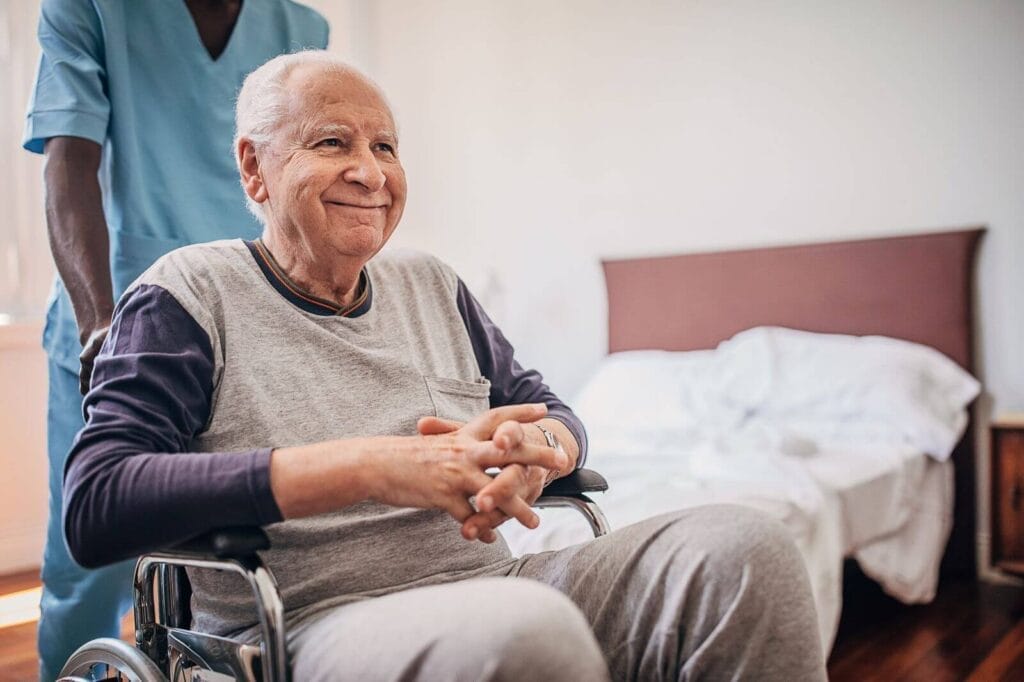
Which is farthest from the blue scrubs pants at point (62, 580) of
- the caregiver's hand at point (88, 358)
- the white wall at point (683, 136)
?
the white wall at point (683, 136)

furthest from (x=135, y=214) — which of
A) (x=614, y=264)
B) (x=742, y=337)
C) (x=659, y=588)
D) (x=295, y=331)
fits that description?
(x=614, y=264)

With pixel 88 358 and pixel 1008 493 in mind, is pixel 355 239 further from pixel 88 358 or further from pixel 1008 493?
pixel 1008 493

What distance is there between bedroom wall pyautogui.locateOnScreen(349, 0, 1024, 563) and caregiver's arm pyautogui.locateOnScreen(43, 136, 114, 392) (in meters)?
2.63

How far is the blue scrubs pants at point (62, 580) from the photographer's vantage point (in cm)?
155

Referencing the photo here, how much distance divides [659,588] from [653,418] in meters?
1.99

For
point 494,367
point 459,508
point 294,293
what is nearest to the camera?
point 459,508

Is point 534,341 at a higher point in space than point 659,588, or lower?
lower

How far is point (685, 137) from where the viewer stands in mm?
3646

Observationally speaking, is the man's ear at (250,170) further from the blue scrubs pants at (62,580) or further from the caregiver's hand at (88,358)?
the blue scrubs pants at (62,580)

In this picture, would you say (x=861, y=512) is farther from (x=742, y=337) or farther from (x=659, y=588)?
(x=659, y=588)

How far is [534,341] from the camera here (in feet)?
13.6

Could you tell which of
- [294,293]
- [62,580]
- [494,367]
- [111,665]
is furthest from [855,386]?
[111,665]

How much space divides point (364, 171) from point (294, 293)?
18 cm

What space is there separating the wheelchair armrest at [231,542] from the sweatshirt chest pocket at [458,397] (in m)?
0.38
